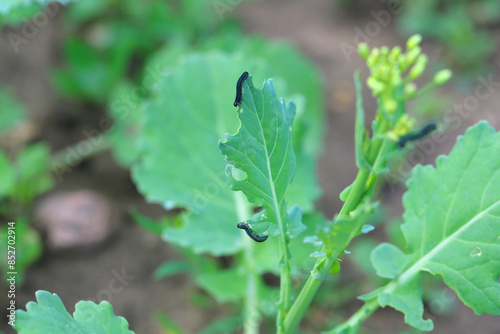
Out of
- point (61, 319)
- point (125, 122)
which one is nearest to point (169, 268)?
point (61, 319)

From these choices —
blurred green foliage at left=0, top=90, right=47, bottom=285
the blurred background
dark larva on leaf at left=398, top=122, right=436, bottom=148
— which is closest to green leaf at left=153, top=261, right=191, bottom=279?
the blurred background

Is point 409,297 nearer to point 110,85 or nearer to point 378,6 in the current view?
point 110,85

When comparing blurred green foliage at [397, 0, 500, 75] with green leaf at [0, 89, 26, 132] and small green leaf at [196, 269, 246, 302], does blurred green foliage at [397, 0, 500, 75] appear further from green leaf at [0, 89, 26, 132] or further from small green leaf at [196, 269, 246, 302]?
green leaf at [0, 89, 26, 132]

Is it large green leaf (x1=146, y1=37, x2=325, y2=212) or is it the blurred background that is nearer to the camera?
the blurred background

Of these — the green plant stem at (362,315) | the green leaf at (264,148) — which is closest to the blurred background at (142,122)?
the green plant stem at (362,315)

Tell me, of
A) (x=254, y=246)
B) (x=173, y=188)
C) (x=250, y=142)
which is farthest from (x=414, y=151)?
(x=250, y=142)

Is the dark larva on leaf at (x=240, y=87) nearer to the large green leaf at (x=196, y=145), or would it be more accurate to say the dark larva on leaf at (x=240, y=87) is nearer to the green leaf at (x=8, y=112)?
the large green leaf at (x=196, y=145)

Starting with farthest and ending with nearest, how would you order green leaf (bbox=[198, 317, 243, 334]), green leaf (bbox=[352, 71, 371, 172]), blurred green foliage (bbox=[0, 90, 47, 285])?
blurred green foliage (bbox=[0, 90, 47, 285]), green leaf (bbox=[198, 317, 243, 334]), green leaf (bbox=[352, 71, 371, 172])
